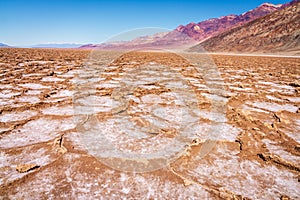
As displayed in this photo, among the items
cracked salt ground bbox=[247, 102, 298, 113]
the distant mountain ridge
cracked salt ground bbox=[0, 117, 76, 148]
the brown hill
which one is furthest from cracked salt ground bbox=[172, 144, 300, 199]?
the distant mountain ridge

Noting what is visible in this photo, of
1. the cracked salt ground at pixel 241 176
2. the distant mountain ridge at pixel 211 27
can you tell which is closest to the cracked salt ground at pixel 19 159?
the cracked salt ground at pixel 241 176

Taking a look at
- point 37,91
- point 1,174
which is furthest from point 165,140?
point 37,91

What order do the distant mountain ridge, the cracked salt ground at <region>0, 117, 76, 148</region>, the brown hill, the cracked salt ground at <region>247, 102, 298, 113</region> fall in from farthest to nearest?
the distant mountain ridge, the brown hill, the cracked salt ground at <region>247, 102, 298, 113</region>, the cracked salt ground at <region>0, 117, 76, 148</region>

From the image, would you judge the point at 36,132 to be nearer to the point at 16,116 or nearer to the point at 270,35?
the point at 16,116

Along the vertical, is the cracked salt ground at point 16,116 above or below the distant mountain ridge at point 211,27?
below

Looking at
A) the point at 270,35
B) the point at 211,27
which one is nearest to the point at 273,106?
the point at 270,35

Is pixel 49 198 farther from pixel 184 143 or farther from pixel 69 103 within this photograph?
pixel 69 103

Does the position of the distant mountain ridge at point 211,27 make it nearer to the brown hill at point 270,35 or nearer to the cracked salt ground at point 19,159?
the brown hill at point 270,35

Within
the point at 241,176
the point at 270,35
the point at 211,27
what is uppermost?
the point at 211,27

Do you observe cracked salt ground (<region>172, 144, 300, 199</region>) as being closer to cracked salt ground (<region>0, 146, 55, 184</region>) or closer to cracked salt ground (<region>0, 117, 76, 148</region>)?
cracked salt ground (<region>0, 146, 55, 184</region>)
